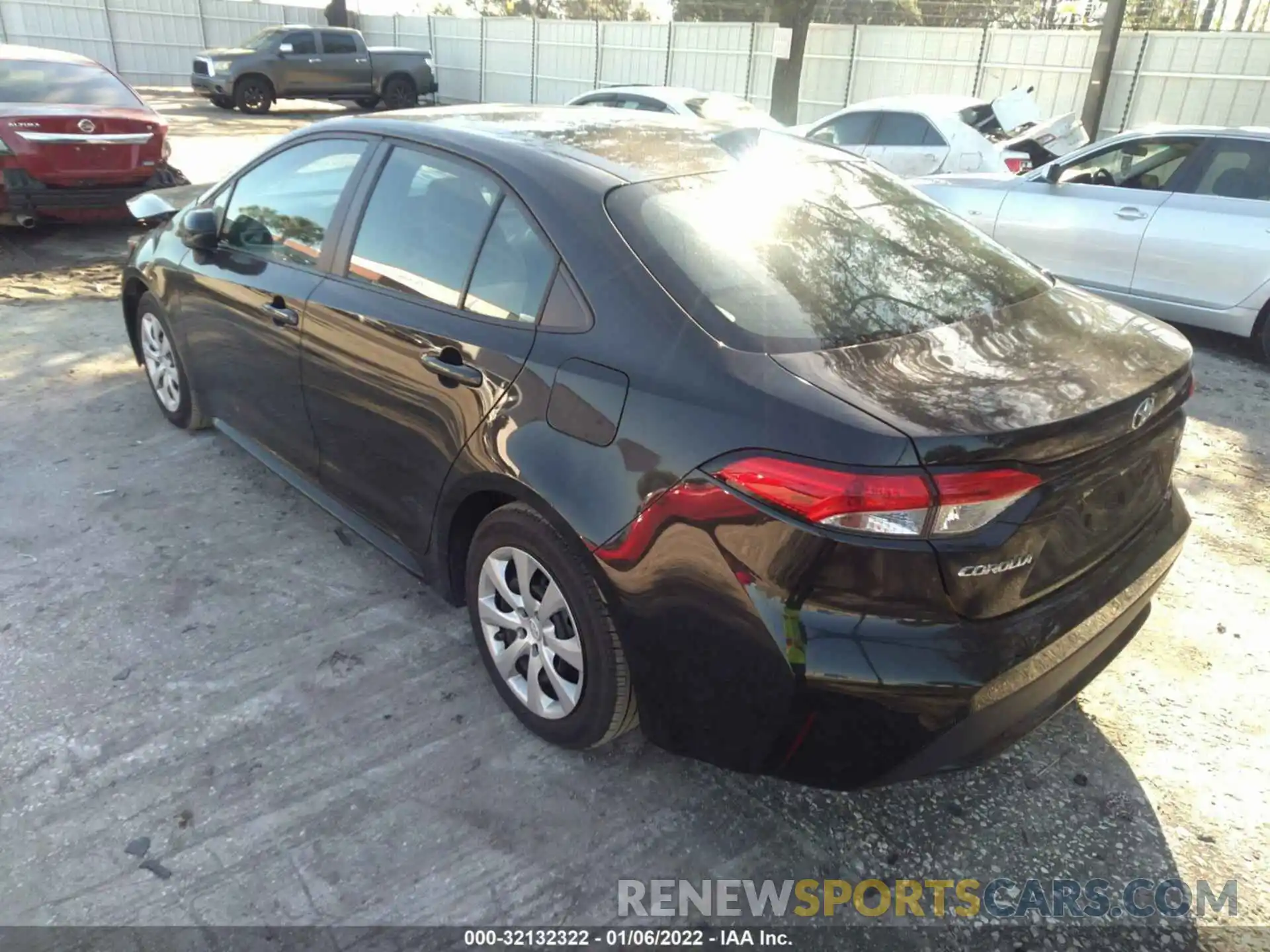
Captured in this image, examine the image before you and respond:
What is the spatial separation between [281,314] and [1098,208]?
20.1 ft

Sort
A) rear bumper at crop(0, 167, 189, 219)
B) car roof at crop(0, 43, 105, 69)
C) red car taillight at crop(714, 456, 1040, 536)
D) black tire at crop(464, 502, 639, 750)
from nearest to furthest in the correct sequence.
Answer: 1. red car taillight at crop(714, 456, 1040, 536)
2. black tire at crop(464, 502, 639, 750)
3. rear bumper at crop(0, 167, 189, 219)
4. car roof at crop(0, 43, 105, 69)

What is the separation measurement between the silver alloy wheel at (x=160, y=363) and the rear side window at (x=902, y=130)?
325 inches

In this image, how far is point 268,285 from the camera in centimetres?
342

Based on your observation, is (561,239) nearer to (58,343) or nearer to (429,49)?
(58,343)

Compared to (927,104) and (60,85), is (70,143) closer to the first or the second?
(60,85)

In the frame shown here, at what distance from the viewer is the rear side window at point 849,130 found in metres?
10.3

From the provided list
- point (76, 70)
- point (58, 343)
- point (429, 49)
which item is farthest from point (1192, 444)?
point (429, 49)

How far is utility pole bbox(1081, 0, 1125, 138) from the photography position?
1280 centimetres

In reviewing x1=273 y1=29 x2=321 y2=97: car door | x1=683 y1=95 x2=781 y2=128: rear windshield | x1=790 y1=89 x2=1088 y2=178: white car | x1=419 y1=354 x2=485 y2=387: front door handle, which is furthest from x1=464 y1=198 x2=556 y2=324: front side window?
x1=273 y1=29 x2=321 y2=97: car door

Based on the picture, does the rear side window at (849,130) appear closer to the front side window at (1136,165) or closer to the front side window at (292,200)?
the front side window at (1136,165)

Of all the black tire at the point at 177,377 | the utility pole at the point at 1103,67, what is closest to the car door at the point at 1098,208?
the black tire at the point at 177,377

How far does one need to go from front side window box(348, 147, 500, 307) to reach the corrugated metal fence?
45.7 feet

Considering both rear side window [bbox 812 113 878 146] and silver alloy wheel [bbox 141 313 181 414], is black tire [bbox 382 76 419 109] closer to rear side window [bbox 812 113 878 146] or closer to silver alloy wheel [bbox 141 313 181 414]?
rear side window [bbox 812 113 878 146]

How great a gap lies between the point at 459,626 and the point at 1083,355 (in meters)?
2.19
